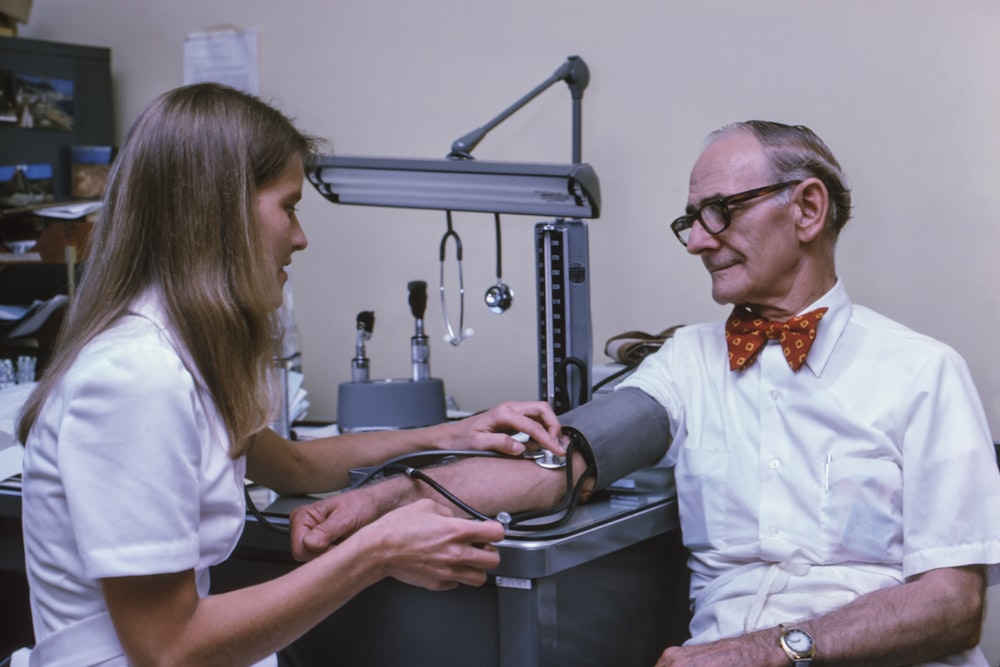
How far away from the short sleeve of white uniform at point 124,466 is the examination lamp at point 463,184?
2.04 ft

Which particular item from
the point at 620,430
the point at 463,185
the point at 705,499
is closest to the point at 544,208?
the point at 463,185

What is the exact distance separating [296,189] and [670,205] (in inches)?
44.2

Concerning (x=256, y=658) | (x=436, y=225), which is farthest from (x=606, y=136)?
(x=256, y=658)

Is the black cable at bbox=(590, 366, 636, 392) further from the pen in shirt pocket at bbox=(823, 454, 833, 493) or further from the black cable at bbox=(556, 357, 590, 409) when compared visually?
the pen in shirt pocket at bbox=(823, 454, 833, 493)

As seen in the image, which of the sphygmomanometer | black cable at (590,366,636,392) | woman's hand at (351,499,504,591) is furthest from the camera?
black cable at (590,366,636,392)

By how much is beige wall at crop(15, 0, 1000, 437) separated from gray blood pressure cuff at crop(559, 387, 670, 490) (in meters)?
0.66

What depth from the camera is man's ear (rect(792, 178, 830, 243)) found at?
4.66ft

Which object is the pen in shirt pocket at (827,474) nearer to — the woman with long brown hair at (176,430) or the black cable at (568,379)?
the black cable at (568,379)

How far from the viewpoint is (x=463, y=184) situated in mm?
1533

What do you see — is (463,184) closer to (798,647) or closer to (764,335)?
(764,335)

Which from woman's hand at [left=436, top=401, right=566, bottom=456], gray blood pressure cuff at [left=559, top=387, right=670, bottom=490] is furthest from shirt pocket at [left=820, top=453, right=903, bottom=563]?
woman's hand at [left=436, top=401, right=566, bottom=456]

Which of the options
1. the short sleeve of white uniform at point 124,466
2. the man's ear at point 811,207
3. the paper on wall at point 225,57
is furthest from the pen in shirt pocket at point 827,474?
the paper on wall at point 225,57

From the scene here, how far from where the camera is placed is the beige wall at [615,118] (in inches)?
73.0

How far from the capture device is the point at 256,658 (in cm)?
99
